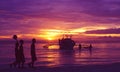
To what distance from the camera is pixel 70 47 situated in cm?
10275

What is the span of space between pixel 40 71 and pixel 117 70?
4.86 metres

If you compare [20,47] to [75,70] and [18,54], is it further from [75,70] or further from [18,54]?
[75,70]

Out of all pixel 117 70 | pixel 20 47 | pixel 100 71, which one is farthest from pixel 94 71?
pixel 20 47

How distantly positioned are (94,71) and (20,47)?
5085mm

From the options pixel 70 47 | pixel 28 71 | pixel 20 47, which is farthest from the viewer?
pixel 70 47

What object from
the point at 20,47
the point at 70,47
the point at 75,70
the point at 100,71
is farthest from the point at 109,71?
the point at 70,47

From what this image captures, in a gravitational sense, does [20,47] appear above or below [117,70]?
above

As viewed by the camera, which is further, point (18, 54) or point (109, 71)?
point (18, 54)

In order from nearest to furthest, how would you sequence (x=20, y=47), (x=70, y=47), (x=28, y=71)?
(x=28, y=71) → (x=20, y=47) → (x=70, y=47)

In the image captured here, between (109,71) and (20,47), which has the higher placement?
(20,47)

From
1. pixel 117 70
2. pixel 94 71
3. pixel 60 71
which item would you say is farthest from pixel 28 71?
pixel 117 70

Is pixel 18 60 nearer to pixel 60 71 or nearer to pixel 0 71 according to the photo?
pixel 0 71

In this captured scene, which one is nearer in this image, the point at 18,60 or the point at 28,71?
the point at 28,71

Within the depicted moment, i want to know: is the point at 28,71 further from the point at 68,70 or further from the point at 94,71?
the point at 94,71
